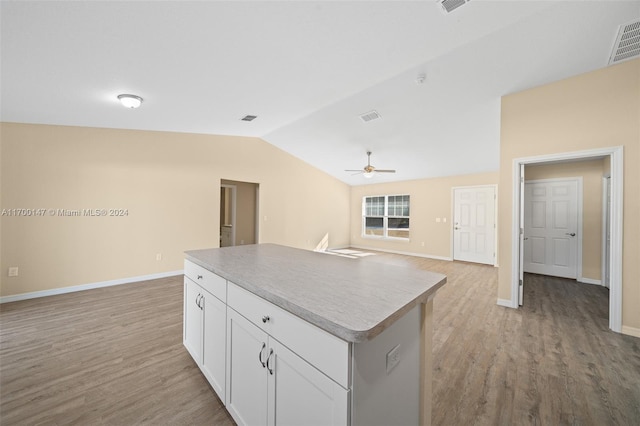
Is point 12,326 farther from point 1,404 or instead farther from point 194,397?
point 194,397

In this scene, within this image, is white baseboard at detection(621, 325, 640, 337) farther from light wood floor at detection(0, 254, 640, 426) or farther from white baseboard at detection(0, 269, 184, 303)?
white baseboard at detection(0, 269, 184, 303)

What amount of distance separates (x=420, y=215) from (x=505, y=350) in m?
5.13

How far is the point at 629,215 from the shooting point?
2617mm

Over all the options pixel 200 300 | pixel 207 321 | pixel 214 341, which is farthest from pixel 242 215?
pixel 214 341

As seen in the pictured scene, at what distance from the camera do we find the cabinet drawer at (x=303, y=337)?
82 centimetres

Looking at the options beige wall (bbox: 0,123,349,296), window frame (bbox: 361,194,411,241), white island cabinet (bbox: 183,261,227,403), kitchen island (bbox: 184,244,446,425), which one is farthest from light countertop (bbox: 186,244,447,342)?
window frame (bbox: 361,194,411,241)

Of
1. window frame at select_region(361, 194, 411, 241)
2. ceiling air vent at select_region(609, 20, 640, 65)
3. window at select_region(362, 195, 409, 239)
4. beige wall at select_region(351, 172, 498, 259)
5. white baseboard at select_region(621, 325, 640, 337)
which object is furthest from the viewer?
window at select_region(362, 195, 409, 239)

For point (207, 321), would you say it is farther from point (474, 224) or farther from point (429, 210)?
point (429, 210)

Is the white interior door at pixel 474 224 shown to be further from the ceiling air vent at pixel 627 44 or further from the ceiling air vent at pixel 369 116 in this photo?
the ceiling air vent at pixel 627 44

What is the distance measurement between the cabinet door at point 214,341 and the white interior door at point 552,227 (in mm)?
6024

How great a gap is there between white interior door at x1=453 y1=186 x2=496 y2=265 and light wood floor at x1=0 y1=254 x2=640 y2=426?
2588 mm

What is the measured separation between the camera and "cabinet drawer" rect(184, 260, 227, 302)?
1.54 m

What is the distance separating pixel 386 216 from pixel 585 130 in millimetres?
5376

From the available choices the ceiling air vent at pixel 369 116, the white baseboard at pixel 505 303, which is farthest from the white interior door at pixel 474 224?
the ceiling air vent at pixel 369 116
